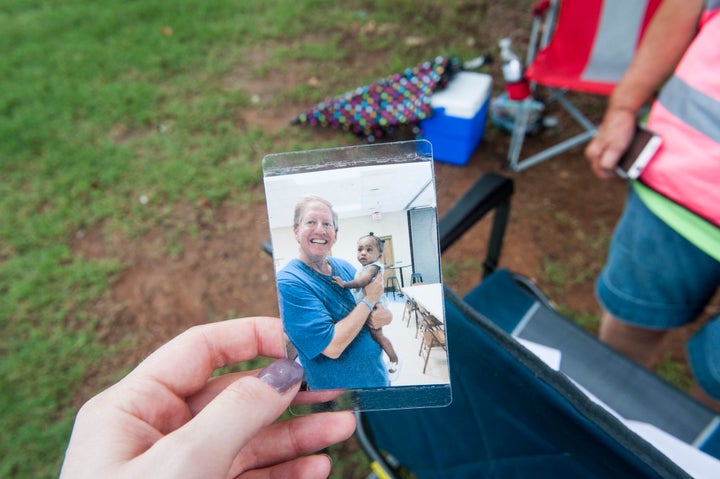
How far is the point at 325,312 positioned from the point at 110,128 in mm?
2539

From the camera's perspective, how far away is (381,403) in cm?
63

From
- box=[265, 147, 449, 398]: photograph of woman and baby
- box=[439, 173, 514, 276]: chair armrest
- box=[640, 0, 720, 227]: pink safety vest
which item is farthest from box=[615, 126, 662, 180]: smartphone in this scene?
box=[265, 147, 449, 398]: photograph of woman and baby

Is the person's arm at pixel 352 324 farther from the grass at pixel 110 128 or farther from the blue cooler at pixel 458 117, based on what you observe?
the blue cooler at pixel 458 117

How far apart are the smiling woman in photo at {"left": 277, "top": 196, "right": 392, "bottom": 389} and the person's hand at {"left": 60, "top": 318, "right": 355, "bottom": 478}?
0.04 metres

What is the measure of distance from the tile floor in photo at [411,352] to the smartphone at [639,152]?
0.71m

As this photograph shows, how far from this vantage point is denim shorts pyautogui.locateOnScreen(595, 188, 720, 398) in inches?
37.6

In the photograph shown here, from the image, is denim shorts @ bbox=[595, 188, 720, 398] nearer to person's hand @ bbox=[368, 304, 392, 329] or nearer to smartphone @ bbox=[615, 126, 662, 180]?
smartphone @ bbox=[615, 126, 662, 180]

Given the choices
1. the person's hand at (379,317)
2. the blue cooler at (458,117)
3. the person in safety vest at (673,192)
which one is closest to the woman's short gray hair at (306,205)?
the person's hand at (379,317)

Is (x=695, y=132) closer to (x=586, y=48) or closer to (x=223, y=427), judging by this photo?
(x=223, y=427)

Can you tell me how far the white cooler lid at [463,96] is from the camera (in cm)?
208

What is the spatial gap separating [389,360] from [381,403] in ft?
0.25

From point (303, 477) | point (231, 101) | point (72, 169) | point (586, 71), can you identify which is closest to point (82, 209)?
point (72, 169)

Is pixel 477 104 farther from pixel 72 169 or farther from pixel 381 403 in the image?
pixel 72 169

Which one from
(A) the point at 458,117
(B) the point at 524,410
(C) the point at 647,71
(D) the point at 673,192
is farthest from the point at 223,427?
(A) the point at 458,117
